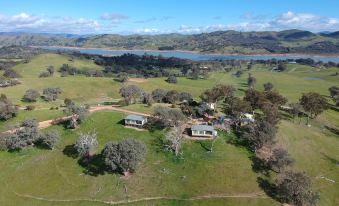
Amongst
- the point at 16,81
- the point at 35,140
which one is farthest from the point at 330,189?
the point at 16,81

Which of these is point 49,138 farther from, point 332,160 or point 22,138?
point 332,160

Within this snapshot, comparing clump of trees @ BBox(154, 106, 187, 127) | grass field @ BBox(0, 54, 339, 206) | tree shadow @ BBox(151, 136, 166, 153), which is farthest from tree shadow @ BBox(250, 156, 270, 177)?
tree shadow @ BBox(151, 136, 166, 153)

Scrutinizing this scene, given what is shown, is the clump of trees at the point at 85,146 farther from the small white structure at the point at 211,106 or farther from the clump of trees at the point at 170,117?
the small white structure at the point at 211,106

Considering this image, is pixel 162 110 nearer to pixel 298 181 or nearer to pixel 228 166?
pixel 228 166

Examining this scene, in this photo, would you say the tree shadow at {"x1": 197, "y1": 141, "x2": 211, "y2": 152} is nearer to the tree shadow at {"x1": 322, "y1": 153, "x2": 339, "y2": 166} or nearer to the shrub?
the tree shadow at {"x1": 322, "y1": 153, "x2": 339, "y2": 166}

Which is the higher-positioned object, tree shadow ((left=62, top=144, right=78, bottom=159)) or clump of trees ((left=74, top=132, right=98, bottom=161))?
clump of trees ((left=74, top=132, right=98, bottom=161))

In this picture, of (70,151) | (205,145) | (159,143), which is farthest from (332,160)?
(70,151)
